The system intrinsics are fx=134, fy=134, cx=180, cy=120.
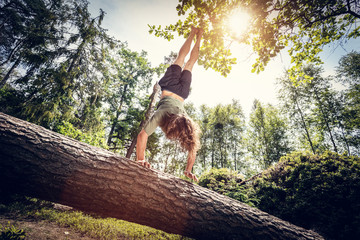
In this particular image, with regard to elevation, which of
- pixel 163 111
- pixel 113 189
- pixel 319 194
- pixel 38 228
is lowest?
pixel 38 228

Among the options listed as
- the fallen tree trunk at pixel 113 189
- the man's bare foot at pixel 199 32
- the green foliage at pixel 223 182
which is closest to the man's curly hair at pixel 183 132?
the fallen tree trunk at pixel 113 189

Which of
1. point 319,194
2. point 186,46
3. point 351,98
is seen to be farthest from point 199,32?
point 351,98

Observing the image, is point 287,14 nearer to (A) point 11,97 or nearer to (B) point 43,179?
(B) point 43,179

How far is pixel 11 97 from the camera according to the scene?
20.4 ft

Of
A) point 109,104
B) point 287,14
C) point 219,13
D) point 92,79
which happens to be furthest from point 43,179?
point 109,104

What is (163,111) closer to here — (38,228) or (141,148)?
(141,148)

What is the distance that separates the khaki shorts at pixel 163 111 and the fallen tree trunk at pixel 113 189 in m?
0.96

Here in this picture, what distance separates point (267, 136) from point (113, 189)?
77.4ft

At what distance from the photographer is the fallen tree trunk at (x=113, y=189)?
5.12ft

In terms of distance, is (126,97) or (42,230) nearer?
(42,230)

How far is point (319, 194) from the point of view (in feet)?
12.5

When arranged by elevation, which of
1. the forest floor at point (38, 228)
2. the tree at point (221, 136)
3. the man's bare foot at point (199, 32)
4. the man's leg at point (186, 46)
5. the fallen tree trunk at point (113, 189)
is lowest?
the forest floor at point (38, 228)

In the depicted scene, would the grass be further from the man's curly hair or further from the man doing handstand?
the man's curly hair

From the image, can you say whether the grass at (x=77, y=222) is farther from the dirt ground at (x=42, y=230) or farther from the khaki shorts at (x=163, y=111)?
the khaki shorts at (x=163, y=111)
